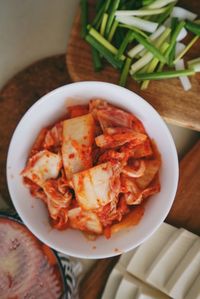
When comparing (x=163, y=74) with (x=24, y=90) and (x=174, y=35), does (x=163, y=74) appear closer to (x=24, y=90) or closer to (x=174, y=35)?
(x=174, y=35)

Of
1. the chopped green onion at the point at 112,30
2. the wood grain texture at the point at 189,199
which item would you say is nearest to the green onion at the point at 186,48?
the chopped green onion at the point at 112,30

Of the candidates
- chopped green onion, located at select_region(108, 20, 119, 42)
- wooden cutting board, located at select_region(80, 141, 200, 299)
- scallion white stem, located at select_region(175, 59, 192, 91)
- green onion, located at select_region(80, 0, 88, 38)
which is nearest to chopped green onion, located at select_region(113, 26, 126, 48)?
chopped green onion, located at select_region(108, 20, 119, 42)

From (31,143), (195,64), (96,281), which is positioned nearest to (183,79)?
(195,64)

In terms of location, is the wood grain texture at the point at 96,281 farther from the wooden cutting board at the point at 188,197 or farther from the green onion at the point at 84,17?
the green onion at the point at 84,17

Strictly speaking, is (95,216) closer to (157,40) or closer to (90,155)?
(90,155)

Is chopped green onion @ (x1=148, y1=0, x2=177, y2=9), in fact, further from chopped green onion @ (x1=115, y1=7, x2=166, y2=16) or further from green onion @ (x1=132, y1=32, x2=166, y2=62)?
green onion @ (x1=132, y1=32, x2=166, y2=62)

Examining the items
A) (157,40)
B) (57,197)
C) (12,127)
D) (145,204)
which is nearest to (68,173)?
(57,197)
